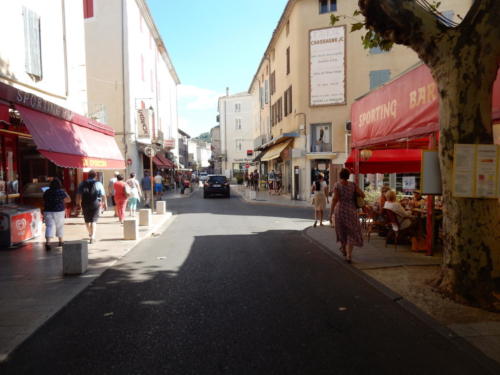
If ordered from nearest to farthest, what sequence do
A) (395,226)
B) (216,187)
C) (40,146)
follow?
(395,226), (40,146), (216,187)

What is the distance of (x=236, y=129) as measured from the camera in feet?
214

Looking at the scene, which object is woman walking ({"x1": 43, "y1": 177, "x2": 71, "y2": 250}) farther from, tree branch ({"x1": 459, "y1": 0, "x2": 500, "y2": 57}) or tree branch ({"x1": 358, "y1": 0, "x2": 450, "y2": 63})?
tree branch ({"x1": 459, "y1": 0, "x2": 500, "y2": 57})

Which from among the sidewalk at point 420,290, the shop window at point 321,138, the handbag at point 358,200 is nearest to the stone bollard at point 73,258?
the sidewalk at point 420,290

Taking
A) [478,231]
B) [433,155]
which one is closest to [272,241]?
[433,155]

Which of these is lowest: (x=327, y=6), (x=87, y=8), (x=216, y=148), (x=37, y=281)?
(x=37, y=281)

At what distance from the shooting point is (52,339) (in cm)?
414

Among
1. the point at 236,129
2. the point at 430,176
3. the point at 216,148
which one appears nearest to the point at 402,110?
the point at 430,176

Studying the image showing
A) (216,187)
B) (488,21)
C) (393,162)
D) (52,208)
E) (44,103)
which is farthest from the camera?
→ (216,187)

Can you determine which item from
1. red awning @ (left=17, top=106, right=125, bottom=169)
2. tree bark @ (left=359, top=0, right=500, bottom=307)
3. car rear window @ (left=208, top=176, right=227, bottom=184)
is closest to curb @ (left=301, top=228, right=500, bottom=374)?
tree bark @ (left=359, top=0, right=500, bottom=307)

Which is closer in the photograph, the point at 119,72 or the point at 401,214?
the point at 401,214

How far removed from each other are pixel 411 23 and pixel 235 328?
4.27m

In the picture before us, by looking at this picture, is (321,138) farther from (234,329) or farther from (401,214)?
(234,329)

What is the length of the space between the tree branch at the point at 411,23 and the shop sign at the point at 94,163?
9005 millimetres

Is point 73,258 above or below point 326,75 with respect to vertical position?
below
